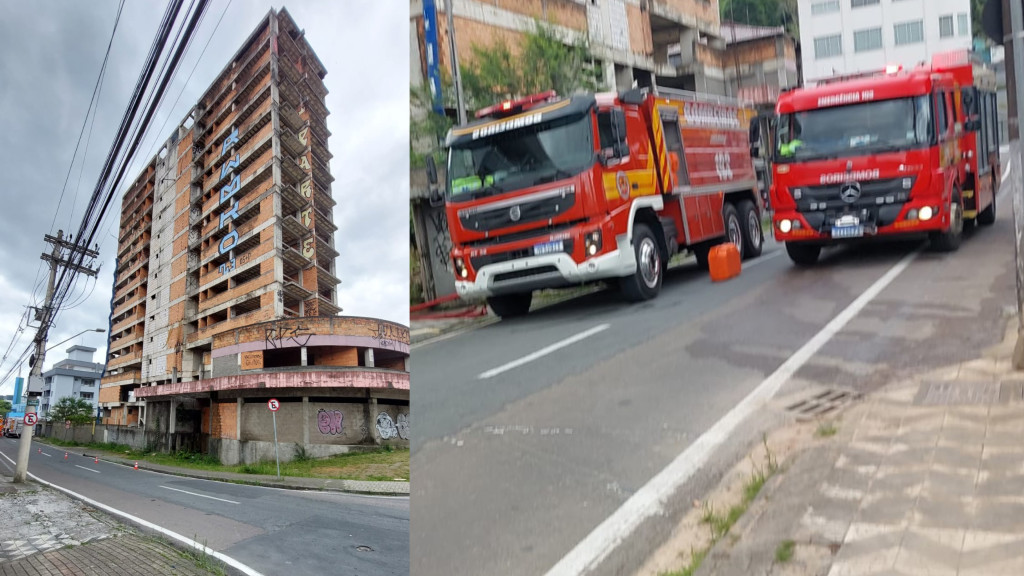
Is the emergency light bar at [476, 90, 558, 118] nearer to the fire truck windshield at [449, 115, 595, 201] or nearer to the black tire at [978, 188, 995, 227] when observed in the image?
the fire truck windshield at [449, 115, 595, 201]

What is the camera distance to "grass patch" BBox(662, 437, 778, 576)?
102 centimetres

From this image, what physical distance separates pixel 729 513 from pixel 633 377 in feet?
1.12

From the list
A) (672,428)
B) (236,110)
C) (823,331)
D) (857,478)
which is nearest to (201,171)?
(236,110)

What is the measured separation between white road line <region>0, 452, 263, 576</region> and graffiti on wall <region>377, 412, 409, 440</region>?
39 cm

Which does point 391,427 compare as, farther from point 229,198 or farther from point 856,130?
point 856,130

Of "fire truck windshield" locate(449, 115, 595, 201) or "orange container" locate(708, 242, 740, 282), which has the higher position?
"fire truck windshield" locate(449, 115, 595, 201)

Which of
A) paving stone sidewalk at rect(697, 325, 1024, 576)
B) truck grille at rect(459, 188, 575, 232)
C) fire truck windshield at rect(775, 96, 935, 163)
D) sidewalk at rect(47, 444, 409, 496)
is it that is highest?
fire truck windshield at rect(775, 96, 935, 163)

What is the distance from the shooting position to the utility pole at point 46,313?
1638 millimetres

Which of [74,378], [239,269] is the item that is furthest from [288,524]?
[74,378]

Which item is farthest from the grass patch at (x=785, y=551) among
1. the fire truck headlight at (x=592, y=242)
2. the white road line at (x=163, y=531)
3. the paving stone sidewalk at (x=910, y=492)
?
the white road line at (x=163, y=531)

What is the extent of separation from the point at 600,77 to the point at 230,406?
1.05m

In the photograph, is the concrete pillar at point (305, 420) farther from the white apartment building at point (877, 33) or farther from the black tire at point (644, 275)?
the white apartment building at point (877, 33)

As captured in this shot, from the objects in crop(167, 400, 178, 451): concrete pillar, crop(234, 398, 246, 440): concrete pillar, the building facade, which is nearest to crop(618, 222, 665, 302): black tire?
crop(234, 398, 246, 440): concrete pillar

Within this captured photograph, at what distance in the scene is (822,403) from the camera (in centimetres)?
115
